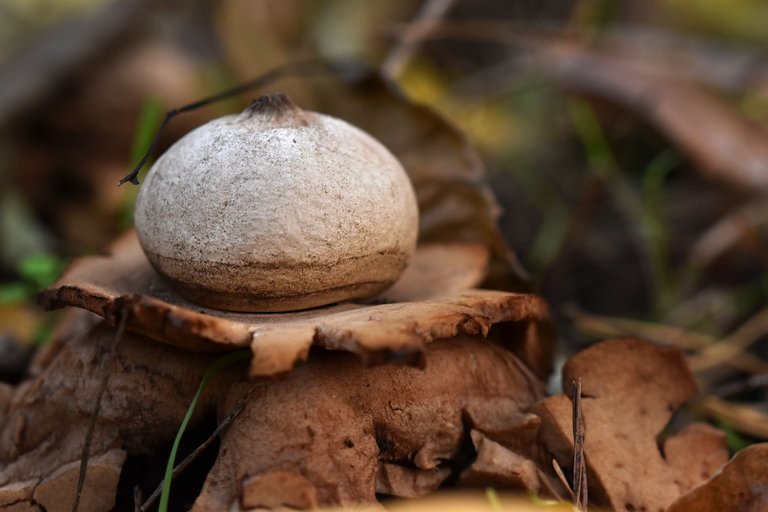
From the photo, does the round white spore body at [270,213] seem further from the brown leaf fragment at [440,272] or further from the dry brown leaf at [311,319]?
the brown leaf fragment at [440,272]

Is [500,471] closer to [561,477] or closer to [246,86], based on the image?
[561,477]

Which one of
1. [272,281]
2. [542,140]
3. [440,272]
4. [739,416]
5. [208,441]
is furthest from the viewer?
[542,140]

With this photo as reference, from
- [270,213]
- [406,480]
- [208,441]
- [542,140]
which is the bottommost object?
[406,480]

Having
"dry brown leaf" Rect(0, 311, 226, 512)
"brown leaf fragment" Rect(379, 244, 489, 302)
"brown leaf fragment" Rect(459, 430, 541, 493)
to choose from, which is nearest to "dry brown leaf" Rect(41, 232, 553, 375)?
"brown leaf fragment" Rect(379, 244, 489, 302)

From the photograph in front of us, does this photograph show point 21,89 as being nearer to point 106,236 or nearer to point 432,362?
point 106,236

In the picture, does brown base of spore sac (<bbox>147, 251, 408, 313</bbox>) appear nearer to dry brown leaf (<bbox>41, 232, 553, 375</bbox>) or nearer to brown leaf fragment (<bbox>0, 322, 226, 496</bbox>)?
dry brown leaf (<bbox>41, 232, 553, 375</bbox>)

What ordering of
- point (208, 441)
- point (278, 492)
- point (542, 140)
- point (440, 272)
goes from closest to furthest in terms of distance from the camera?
point (278, 492) → point (208, 441) → point (440, 272) → point (542, 140)

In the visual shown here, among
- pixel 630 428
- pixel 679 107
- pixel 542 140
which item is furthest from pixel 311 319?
pixel 542 140
